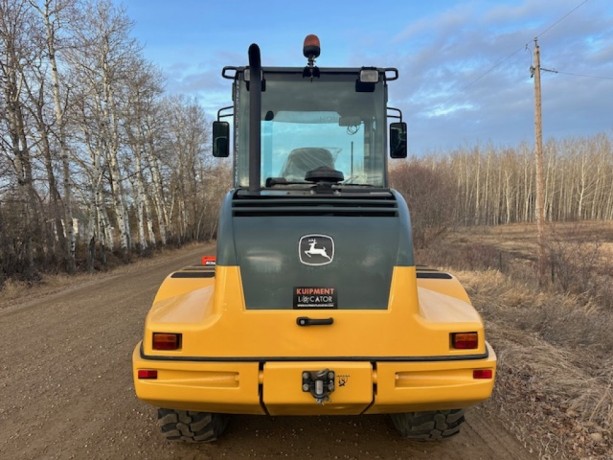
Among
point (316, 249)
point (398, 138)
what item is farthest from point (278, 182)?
point (398, 138)

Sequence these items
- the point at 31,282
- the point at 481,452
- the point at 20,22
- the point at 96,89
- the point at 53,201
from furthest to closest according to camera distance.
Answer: the point at 96,89
the point at 53,201
the point at 20,22
the point at 31,282
the point at 481,452

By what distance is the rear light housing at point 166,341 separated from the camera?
2.79 m

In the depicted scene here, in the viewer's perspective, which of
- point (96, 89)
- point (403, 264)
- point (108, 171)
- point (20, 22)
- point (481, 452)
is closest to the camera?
point (403, 264)

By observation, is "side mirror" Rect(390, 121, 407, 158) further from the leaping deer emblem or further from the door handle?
the door handle

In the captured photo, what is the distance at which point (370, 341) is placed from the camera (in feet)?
9.10

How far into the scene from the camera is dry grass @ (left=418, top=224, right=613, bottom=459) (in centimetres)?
377

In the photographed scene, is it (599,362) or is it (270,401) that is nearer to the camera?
(270,401)

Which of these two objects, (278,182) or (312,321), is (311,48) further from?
(312,321)

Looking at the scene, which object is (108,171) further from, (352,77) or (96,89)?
(352,77)

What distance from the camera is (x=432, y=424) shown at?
11.1 feet

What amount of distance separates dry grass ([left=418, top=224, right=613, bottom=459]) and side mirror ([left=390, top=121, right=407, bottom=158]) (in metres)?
2.51

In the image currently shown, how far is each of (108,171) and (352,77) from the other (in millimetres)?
21818

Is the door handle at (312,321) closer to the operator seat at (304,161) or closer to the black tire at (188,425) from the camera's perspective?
the black tire at (188,425)

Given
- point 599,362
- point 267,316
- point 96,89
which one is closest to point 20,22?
point 96,89
